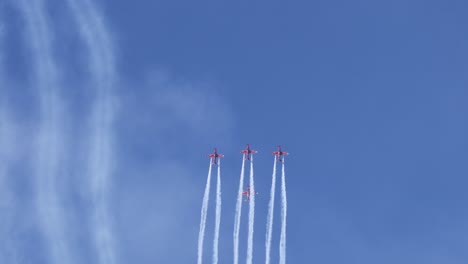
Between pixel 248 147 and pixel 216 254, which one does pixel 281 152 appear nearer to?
pixel 248 147

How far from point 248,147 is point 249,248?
23.2m

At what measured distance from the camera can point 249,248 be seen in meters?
156

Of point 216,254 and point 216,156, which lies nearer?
point 216,254

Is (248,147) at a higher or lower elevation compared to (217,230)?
higher

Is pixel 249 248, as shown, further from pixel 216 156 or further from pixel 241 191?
pixel 216 156

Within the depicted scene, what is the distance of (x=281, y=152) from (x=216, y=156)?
11.9 m

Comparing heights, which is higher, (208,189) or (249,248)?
(208,189)

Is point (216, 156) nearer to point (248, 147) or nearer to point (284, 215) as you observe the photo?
point (248, 147)

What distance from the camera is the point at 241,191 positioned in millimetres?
163500

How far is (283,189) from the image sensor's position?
535ft

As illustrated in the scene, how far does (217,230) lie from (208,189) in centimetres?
830

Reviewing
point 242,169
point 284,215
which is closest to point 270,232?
point 284,215

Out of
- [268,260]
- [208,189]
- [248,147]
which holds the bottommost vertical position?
[268,260]

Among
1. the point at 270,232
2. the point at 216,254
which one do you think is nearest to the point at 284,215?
the point at 270,232
